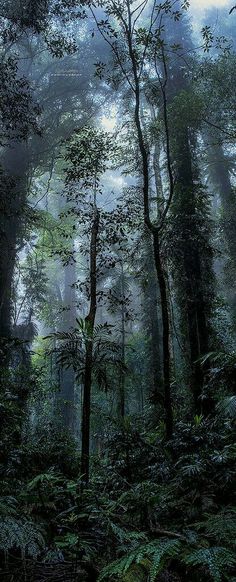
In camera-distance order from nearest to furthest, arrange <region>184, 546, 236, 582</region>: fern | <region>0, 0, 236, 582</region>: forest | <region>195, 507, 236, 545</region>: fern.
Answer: <region>184, 546, 236, 582</region>: fern, <region>195, 507, 236, 545</region>: fern, <region>0, 0, 236, 582</region>: forest

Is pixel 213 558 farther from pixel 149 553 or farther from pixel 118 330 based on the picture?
pixel 118 330

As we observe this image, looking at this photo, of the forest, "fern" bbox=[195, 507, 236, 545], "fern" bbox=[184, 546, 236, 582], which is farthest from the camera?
the forest

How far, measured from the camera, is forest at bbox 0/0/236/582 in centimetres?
300

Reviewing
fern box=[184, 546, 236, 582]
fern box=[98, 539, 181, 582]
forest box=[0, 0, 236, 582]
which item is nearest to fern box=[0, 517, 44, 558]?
forest box=[0, 0, 236, 582]

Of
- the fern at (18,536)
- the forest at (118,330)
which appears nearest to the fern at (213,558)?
the forest at (118,330)

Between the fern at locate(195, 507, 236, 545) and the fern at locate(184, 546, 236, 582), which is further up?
the fern at locate(195, 507, 236, 545)

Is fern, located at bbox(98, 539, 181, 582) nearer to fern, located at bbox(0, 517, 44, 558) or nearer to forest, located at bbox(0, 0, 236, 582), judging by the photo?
forest, located at bbox(0, 0, 236, 582)

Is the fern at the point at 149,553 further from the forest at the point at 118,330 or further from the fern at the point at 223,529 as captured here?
the fern at the point at 223,529

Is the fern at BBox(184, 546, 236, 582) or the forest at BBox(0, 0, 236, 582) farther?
the forest at BBox(0, 0, 236, 582)

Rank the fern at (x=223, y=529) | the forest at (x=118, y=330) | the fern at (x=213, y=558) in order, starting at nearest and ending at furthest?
the fern at (x=213, y=558) < the fern at (x=223, y=529) < the forest at (x=118, y=330)

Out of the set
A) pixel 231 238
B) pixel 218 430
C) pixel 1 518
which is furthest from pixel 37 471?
pixel 231 238

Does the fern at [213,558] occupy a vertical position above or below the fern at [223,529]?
below

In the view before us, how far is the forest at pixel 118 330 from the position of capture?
3.00m

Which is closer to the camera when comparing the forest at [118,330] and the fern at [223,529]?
the fern at [223,529]
